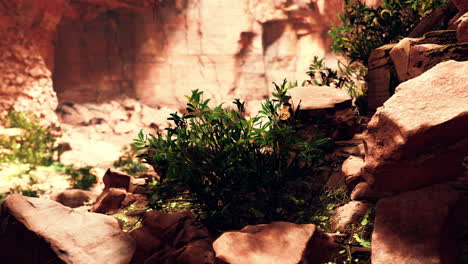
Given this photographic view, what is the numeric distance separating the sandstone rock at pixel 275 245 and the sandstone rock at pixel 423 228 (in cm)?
30

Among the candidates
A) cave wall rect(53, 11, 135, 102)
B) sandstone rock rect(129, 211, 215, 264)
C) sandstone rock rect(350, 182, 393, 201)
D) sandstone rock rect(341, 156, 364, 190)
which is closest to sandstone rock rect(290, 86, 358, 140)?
sandstone rock rect(341, 156, 364, 190)

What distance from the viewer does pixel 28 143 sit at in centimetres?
779

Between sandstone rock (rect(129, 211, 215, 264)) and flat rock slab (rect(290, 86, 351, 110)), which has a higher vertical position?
flat rock slab (rect(290, 86, 351, 110))

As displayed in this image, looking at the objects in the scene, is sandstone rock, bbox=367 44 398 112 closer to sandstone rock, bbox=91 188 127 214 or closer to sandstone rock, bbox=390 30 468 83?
sandstone rock, bbox=390 30 468 83

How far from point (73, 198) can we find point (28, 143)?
14.2 feet

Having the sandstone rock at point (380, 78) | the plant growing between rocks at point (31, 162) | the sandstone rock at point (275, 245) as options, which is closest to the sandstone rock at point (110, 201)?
the sandstone rock at point (275, 245)

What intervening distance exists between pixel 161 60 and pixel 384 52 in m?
10.4

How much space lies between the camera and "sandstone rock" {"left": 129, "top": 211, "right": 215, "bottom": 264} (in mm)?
1943

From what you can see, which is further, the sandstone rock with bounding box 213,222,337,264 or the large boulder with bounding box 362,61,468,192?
the sandstone rock with bounding box 213,222,337,264

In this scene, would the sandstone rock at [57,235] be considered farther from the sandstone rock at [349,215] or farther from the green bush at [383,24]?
the green bush at [383,24]

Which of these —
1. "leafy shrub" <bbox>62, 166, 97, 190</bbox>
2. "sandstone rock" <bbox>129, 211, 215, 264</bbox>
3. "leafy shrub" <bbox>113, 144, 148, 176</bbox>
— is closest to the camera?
"sandstone rock" <bbox>129, 211, 215, 264</bbox>

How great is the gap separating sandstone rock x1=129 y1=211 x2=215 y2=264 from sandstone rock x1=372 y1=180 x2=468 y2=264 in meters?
0.95

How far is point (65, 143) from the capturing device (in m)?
8.73

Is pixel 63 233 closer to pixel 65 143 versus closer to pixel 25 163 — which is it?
pixel 25 163
